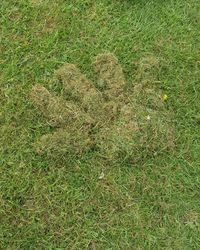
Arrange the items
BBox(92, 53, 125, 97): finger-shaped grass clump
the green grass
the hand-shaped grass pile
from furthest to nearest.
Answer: BBox(92, 53, 125, 97): finger-shaped grass clump
the hand-shaped grass pile
the green grass

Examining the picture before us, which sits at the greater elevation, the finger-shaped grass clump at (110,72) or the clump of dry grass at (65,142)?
the finger-shaped grass clump at (110,72)

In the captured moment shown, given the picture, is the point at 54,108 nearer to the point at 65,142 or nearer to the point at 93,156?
the point at 65,142

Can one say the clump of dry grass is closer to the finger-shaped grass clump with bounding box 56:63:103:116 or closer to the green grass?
the green grass

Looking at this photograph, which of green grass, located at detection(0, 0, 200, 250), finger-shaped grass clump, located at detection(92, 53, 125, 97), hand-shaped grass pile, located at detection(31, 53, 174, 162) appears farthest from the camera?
finger-shaped grass clump, located at detection(92, 53, 125, 97)

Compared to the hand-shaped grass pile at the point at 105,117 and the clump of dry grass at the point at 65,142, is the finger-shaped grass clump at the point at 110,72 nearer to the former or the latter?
the hand-shaped grass pile at the point at 105,117

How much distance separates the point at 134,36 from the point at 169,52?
309 mm

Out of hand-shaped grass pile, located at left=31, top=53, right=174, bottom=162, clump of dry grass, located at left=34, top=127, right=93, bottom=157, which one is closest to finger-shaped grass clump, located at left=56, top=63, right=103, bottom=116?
hand-shaped grass pile, located at left=31, top=53, right=174, bottom=162

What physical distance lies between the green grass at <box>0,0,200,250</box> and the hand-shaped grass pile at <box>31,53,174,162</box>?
85 millimetres

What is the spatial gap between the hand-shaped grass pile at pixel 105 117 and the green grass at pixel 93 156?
9 centimetres

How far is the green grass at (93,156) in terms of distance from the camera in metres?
3.05

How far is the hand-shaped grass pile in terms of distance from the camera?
3166mm

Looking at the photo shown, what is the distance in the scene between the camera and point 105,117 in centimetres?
325

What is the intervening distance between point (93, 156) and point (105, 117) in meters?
0.30

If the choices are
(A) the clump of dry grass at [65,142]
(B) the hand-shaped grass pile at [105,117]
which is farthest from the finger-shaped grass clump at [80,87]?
(A) the clump of dry grass at [65,142]
